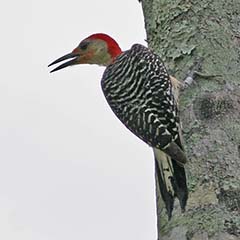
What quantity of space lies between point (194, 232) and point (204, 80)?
719 mm

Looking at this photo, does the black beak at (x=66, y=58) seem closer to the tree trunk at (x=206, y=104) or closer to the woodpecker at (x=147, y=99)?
the woodpecker at (x=147, y=99)

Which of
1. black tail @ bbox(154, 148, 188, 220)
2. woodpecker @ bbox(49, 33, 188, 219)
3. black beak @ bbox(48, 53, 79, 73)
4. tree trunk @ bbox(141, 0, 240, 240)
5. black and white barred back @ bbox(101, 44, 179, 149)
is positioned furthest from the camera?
black beak @ bbox(48, 53, 79, 73)

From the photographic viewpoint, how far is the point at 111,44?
4.39m

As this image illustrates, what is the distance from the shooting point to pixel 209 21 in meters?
3.09

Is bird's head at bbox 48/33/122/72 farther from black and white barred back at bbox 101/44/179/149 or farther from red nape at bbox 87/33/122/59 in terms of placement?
black and white barred back at bbox 101/44/179/149

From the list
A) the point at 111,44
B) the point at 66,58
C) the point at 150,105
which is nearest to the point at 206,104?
the point at 150,105

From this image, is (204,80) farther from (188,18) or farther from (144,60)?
(144,60)

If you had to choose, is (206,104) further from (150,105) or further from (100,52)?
(100,52)

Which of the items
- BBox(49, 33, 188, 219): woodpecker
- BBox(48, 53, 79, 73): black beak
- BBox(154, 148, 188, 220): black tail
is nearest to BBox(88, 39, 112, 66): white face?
BBox(49, 33, 188, 219): woodpecker

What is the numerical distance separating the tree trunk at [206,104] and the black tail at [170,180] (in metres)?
0.03

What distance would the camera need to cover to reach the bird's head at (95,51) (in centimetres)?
439

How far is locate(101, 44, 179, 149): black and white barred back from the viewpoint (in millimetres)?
3379

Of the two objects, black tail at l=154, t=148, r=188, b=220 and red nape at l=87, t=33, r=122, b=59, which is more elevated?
red nape at l=87, t=33, r=122, b=59

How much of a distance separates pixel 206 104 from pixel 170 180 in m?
0.44
